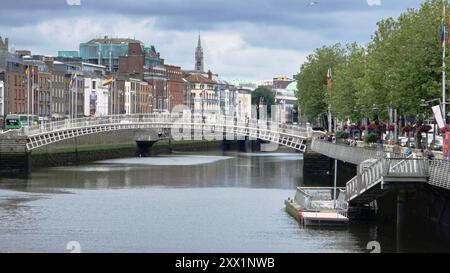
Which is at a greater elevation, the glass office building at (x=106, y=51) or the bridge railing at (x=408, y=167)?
the glass office building at (x=106, y=51)

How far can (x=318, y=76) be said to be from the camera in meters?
110

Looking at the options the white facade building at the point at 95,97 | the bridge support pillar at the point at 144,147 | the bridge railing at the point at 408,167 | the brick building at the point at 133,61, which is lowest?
the bridge support pillar at the point at 144,147

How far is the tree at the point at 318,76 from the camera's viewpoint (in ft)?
359

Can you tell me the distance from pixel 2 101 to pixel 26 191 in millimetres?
53563

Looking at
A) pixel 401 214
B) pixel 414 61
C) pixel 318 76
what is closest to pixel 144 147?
pixel 318 76

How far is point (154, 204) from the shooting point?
58156mm

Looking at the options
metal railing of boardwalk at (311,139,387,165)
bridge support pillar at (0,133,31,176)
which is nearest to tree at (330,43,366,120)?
metal railing of boardwalk at (311,139,387,165)

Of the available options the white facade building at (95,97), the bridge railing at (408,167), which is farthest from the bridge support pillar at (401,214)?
the white facade building at (95,97)

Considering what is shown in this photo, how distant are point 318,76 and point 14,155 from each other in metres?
35.0

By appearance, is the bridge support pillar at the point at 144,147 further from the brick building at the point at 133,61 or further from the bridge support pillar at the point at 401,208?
the bridge support pillar at the point at 401,208

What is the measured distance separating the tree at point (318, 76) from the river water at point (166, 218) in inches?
1126

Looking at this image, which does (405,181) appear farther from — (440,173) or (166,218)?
(166,218)
